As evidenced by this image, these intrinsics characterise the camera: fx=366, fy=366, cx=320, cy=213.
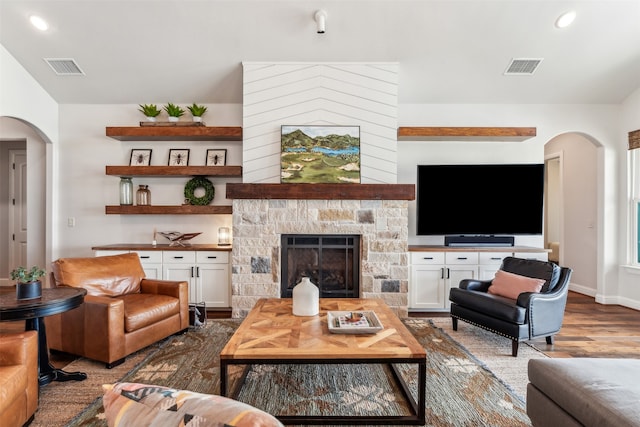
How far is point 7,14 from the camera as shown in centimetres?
374

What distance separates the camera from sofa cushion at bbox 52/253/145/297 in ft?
10.3

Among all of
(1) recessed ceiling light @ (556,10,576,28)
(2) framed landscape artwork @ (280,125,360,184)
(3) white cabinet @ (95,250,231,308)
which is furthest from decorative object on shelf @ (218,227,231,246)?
(1) recessed ceiling light @ (556,10,576,28)

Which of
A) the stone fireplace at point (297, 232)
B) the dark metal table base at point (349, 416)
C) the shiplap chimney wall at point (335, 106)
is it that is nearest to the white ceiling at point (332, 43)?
the shiplap chimney wall at point (335, 106)

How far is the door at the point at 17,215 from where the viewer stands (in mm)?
6000

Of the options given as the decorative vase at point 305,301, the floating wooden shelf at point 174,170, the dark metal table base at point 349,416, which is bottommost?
the dark metal table base at point 349,416

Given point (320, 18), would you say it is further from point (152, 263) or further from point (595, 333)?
point (595, 333)

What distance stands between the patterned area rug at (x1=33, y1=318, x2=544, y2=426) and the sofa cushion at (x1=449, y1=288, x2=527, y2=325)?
0.44 m

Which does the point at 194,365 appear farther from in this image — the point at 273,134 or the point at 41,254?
the point at 41,254

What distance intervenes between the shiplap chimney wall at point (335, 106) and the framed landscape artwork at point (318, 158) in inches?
4.1

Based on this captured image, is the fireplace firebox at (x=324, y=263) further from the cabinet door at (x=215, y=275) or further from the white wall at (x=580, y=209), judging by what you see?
the white wall at (x=580, y=209)

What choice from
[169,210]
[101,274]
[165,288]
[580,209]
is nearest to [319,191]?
[165,288]

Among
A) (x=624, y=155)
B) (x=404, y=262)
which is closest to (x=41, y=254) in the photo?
(x=404, y=262)

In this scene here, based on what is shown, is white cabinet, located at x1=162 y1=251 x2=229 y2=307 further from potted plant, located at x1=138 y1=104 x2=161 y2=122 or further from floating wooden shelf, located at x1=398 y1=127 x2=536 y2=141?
floating wooden shelf, located at x1=398 y1=127 x2=536 y2=141

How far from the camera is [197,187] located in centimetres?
487
